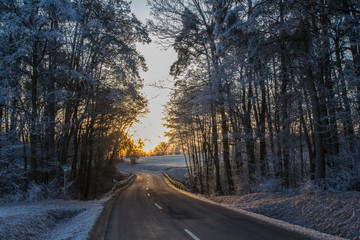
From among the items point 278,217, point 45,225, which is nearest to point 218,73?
point 278,217

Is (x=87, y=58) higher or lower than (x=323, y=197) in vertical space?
higher

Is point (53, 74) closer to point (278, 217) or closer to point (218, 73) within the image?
point (218, 73)

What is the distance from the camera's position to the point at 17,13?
12414 millimetres

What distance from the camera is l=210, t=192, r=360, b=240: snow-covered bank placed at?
7.45m

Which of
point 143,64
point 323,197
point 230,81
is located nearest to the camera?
point 323,197

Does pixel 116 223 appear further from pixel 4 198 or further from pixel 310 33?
pixel 310 33

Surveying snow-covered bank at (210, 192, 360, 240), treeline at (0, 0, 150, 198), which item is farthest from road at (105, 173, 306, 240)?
treeline at (0, 0, 150, 198)

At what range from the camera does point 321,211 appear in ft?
28.2

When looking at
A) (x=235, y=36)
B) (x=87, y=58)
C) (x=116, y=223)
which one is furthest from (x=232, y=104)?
(x=87, y=58)

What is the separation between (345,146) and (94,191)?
2648 cm

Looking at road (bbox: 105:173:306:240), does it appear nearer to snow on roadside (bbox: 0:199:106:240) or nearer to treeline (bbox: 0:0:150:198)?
snow on roadside (bbox: 0:199:106:240)

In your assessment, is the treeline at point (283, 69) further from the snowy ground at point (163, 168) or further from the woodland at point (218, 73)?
the snowy ground at point (163, 168)

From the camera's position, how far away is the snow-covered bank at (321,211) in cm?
745

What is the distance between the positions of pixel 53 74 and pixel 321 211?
52.4 feet
